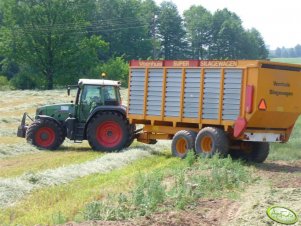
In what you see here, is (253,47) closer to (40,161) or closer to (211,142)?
(40,161)

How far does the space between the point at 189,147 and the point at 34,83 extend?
52.2 m

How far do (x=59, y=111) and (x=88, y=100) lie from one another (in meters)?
1.25

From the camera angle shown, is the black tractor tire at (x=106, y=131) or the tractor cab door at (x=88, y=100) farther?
the tractor cab door at (x=88, y=100)

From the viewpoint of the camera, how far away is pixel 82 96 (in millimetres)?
19422

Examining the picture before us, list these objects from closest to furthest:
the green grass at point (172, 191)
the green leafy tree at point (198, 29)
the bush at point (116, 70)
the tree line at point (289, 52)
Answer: the green grass at point (172, 191) < the bush at point (116, 70) < the green leafy tree at point (198, 29) < the tree line at point (289, 52)

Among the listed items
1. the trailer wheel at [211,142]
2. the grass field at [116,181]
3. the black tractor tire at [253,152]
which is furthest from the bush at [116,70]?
the trailer wheel at [211,142]

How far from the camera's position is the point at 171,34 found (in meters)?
99.7

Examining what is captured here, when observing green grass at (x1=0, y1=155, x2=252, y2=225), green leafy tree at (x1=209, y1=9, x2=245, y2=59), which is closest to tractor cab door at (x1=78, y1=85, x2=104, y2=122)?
green grass at (x1=0, y1=155, x2=252, y2=225)

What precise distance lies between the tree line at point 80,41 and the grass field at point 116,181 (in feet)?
149

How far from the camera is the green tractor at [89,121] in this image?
61.6 ft

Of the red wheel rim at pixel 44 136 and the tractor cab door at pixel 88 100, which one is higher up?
the tractor cab door at pixel 88 100

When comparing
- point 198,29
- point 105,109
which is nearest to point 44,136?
point 105,109

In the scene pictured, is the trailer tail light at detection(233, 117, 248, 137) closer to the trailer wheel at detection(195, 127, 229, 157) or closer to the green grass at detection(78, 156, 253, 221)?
the trailer wheel at detection(195, 127, 229, 157)

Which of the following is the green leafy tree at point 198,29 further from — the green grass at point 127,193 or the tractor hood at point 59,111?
the green grass at point 127,193
